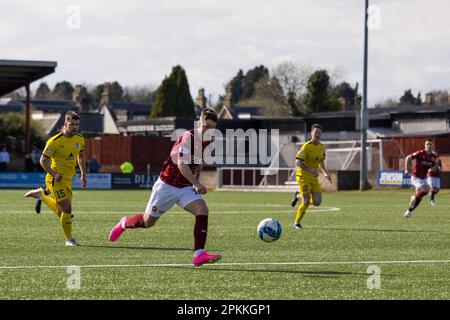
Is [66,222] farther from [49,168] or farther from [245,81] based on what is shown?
[245,81]

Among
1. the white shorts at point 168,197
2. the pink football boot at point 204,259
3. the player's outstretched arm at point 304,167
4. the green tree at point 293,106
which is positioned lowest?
the pink football boot at point 204,259

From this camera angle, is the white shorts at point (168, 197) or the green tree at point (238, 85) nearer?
the white shorts at point (168, 197)

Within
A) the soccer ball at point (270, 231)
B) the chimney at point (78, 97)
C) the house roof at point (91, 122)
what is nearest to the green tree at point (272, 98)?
the house roof at point (91, 122)

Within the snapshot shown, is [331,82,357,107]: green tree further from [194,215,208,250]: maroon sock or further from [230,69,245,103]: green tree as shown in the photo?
[194,215,208,250]: maroon sock

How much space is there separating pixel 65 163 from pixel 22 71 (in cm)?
4227

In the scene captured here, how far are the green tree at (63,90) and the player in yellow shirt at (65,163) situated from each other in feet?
526

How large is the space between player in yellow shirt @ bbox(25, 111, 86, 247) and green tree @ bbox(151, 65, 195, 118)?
75378 mm

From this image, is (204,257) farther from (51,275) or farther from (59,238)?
(59,238)

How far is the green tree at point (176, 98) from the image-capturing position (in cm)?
9238

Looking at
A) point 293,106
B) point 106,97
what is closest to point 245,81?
point 106,97

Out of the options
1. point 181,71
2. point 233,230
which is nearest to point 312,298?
point 233,230

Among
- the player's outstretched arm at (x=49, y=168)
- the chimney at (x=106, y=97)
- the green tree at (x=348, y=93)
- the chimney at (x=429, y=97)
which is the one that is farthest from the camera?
the green tree at (x=348, y=93)

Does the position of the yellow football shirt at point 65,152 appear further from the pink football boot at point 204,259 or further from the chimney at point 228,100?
the chimney at point 228,100
